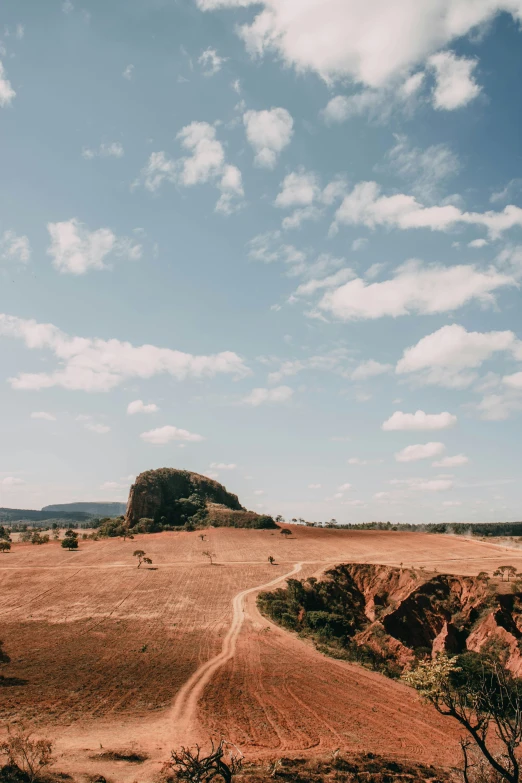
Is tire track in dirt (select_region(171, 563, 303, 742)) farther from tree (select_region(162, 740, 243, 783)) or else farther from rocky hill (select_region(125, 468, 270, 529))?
rocky hill (select_region(125, 468, 270, 529))

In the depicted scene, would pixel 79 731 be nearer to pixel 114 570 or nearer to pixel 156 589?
pixel 156 589

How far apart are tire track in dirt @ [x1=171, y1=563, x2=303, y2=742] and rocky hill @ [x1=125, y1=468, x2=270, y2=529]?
63027 millimetres

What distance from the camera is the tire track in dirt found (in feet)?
66.7

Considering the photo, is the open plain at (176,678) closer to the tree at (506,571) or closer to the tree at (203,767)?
the tree at (506,571)

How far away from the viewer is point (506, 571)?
5359 cm

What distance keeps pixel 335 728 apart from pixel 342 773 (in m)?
5.29

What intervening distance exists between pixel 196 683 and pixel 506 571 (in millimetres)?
45306

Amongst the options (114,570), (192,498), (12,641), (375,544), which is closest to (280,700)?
(12,641)

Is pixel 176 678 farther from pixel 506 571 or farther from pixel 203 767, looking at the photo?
pixel 506 571

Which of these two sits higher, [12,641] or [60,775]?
[60,775]

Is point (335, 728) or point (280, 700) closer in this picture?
point (335, 728)

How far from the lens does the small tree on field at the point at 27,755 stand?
1458 cm

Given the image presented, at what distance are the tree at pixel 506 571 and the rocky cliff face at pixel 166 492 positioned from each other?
252 ft

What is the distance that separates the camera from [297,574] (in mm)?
57594
